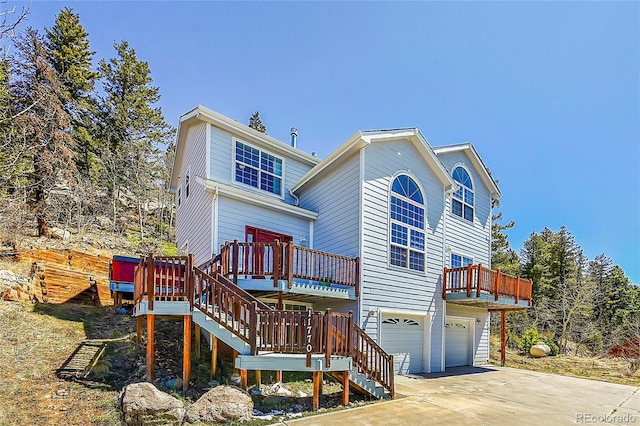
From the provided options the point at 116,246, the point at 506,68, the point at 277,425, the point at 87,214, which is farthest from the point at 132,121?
the point at 277,425

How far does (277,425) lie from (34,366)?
18.1 feet

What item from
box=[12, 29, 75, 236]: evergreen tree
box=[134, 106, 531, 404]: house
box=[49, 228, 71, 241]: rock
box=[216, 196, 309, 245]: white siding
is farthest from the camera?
box=[49, 228, 71, 241]: rock

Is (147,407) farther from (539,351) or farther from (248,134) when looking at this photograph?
(539,351)

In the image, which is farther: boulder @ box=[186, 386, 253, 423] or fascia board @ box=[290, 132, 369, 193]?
fascia board @ box=[290, 132, 369, 193]

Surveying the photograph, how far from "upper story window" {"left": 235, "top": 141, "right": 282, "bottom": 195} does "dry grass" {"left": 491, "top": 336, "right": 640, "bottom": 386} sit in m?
13.1

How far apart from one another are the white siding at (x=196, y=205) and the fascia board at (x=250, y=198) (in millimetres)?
494

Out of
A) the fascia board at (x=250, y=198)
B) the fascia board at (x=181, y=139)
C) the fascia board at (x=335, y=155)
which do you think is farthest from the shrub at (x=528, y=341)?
the fascia board at (x=181, y=139)

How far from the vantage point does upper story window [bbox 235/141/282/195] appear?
478 inches

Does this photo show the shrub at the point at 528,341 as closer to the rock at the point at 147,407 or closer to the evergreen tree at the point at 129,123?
the rock at the point at 147,407

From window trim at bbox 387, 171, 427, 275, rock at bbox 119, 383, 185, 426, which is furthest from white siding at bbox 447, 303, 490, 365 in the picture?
rock at bbox 119, 383, 185, 426

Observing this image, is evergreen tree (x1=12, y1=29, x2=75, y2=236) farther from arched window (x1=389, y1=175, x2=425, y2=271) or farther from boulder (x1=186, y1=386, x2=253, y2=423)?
arched window (x1=389, y1=175, x2=425, y2=271)

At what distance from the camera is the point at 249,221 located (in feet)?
36.6

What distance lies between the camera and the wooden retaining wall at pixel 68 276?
1214cm

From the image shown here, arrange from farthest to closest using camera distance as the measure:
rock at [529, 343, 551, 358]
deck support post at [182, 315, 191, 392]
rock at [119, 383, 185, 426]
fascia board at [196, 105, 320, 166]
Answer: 1. rock at [529, 343, 551, 358]
2. fascia board at [196, 105, 320, 166]
3. deck support post at [182, 315, 191, 392]
4. rock at [119, 383, 185, 426]
